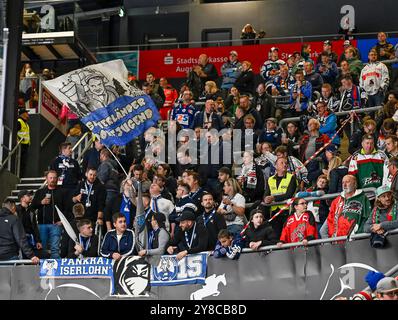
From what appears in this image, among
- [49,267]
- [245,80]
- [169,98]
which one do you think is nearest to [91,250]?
[49,267]

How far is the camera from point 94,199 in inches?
704

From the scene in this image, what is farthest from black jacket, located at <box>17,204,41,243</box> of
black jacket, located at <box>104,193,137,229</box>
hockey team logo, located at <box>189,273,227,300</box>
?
hockey team logo, located at <box>189,273,227,300</box>

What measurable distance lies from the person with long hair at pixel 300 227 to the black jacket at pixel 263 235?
17 cm

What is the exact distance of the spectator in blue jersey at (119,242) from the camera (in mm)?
16078

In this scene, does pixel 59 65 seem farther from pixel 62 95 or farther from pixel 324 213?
pixel 324 213

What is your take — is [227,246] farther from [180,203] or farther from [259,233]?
[180,203]

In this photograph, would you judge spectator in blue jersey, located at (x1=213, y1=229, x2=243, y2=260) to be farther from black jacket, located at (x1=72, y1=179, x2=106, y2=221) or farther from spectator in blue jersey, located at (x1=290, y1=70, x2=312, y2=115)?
spectator in blue jersey, located at (x1=290, y1=70, x2=312, y2=115)

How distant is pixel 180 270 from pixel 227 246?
0.90 m

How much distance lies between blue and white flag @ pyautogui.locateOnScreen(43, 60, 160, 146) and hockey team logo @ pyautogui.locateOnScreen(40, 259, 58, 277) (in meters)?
2.27

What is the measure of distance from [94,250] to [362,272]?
177 inches

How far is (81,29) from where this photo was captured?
28844 millimetres

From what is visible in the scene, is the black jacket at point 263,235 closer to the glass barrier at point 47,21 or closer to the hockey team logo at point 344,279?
the hockey team logo at point 344,279

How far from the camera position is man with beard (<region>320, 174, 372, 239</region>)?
1448 centimetres
